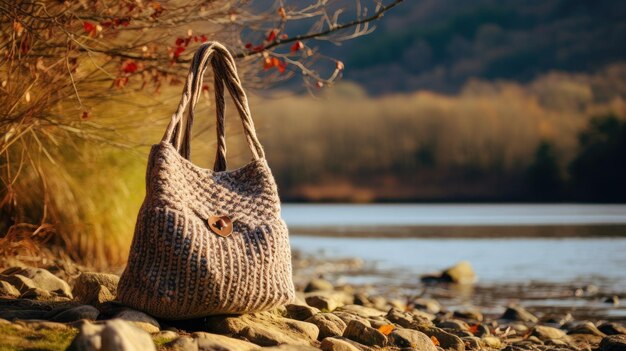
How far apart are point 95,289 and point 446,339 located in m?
2.35

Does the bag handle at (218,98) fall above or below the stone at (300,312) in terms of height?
above

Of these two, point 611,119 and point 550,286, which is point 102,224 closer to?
point 550,286

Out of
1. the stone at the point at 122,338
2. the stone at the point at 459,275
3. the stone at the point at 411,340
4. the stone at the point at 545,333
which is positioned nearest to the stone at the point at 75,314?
the stone at the point at 122,338

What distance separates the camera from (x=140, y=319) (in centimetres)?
407

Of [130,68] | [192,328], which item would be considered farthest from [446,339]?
[130,68]

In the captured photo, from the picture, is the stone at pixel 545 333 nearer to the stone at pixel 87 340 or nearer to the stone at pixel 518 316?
the stone at pixel 518 316

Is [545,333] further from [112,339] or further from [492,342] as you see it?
[112,339]

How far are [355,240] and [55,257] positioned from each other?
18.4 m

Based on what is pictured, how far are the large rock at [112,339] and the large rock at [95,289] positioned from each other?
1.15m

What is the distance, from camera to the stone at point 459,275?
46.8ft

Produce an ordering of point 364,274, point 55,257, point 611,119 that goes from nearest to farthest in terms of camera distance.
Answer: point 55,257 < point 364,274 < point 611,119

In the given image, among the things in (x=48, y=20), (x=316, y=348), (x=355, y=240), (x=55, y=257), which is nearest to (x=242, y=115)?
(x=316, y=348)

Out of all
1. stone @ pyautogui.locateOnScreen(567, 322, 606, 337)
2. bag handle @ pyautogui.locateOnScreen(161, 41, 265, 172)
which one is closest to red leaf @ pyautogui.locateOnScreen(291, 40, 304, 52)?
bag handle @ pyautogui.locateOnScreen(161, 41, 265, 172)

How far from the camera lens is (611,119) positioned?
57.9 m
